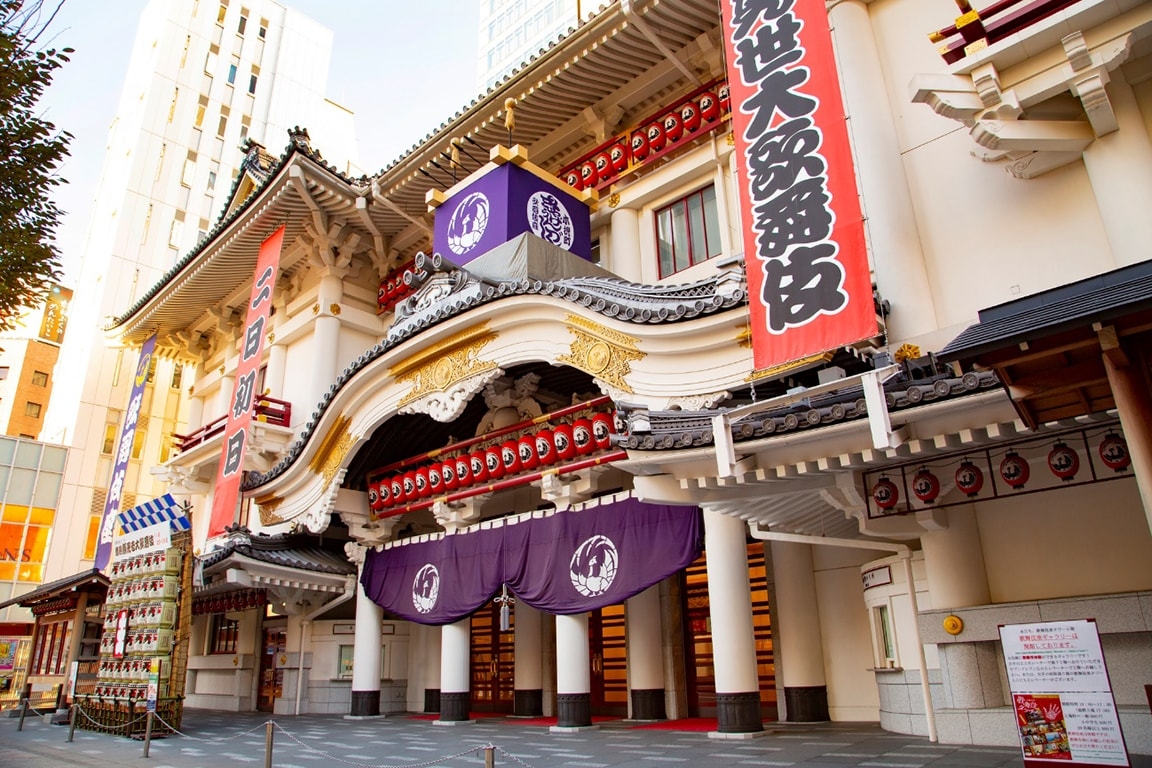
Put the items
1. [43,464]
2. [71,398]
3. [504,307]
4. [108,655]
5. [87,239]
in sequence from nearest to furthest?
1. [504,307]
2. [108,655]
3. [43,464]
4. [71,398]
5. [87,239]

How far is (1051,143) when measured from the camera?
9406 mm

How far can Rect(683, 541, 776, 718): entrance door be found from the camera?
13.4 metres

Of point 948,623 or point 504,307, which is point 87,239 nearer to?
point 504,307

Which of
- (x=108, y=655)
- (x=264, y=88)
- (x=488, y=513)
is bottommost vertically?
(x=108, y=655)

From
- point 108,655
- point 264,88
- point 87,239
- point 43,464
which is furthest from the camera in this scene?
point 264,88

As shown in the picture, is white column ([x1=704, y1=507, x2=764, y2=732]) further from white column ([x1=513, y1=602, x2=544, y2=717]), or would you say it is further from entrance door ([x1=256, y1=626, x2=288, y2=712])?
entrance door ([x1=256, y1=626, x2=288, y2=712])

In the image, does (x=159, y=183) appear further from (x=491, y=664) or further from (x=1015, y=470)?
(x=1015, y=470)

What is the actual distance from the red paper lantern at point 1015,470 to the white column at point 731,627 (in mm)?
3797

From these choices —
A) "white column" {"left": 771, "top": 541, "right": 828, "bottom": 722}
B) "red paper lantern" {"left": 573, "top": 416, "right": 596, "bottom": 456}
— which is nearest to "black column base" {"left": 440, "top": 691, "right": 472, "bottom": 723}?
"red paper lantern" {"left": 573, "top": 416, "right": 596, "bottom": 456}

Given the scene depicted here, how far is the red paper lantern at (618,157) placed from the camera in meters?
16.5

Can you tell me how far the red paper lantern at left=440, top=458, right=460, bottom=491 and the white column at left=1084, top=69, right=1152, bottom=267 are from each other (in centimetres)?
1158

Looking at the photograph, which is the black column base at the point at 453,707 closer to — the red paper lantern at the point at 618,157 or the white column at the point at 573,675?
the white column at the point at 573,675

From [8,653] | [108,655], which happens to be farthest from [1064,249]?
[8,653]

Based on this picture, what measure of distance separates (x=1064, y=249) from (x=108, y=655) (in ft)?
60.8
